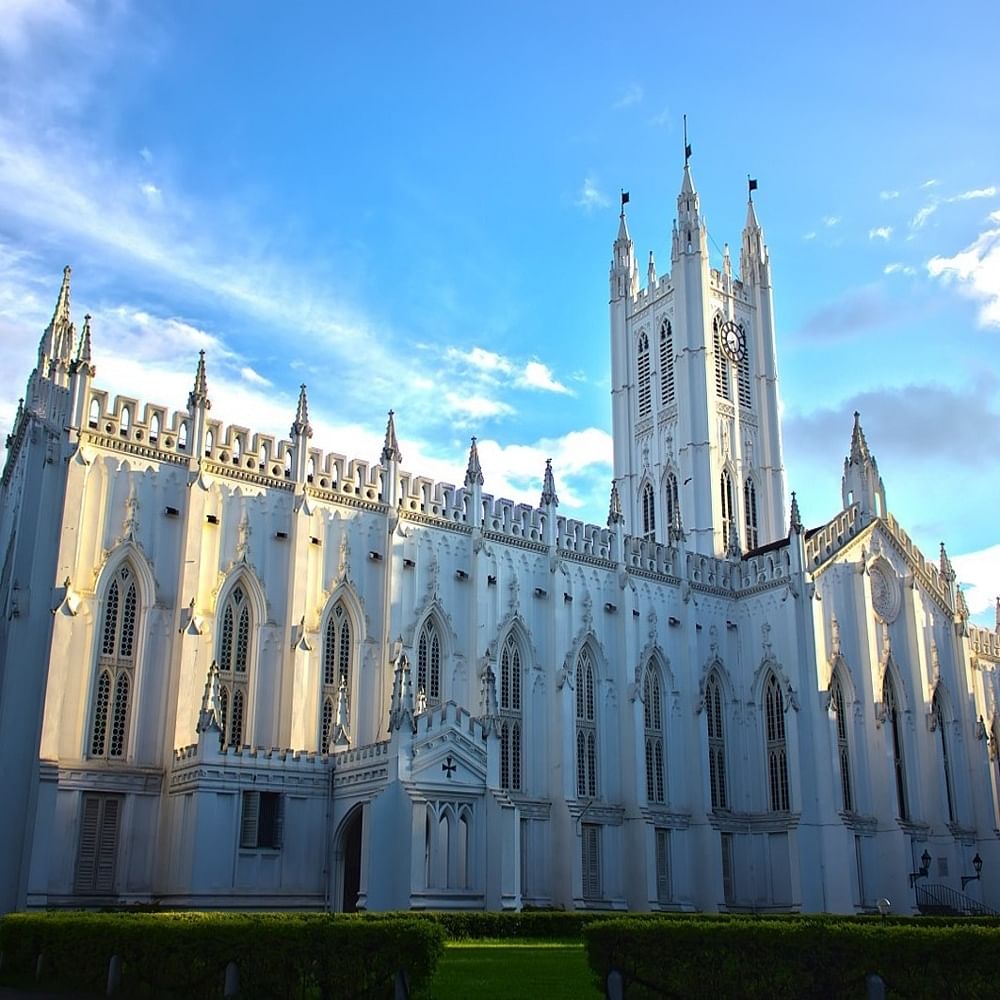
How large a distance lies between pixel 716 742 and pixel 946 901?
12.5 metres

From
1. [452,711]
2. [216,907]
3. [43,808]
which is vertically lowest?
[216,907]

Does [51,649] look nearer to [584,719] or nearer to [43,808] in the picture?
[43,808]

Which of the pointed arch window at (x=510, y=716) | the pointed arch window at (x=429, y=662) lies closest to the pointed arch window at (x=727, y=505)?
the pointed arch window at (x=510, y=716)

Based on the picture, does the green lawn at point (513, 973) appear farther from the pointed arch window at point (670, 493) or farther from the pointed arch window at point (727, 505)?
the pointed arch window at point (670, 493)

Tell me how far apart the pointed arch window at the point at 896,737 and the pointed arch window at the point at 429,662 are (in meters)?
22.1

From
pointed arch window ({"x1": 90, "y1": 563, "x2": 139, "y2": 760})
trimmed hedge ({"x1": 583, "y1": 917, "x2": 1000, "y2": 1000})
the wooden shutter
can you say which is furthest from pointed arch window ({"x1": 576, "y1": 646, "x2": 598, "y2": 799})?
trimmed hedge ({"x1": 583, "y1": 917, "x2": 1000, "y2": 1000})

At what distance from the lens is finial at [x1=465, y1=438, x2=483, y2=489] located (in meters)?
46.3

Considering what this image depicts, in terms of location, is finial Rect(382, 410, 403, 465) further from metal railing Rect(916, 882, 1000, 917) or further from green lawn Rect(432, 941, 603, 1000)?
metal railing Rect(916, 882, 1000, 917)

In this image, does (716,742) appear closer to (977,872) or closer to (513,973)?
(977,872)

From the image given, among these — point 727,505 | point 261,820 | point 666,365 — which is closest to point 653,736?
point 261,820

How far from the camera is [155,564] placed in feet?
122

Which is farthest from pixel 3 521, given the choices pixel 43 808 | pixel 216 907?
pixel 216 907

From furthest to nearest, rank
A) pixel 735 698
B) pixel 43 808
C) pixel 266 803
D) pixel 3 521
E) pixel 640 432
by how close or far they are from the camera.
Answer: pixel 640 432 → pixel 735 698 → pixel 3 521 → pixel 266 803 → pixel 43 808

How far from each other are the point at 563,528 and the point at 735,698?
11636mm
